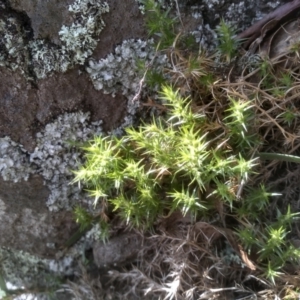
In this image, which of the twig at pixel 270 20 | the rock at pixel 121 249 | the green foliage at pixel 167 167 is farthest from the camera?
the rock at pixel 121 249

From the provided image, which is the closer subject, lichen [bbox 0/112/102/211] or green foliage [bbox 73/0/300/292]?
green foliage [bbox 73/0/300/292]

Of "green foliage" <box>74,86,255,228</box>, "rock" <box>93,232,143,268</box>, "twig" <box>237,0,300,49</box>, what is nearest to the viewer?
"green foliage" <box>74,86,255,228</box>

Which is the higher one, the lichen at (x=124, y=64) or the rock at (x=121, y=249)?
the lichen at (x=124, y=64)

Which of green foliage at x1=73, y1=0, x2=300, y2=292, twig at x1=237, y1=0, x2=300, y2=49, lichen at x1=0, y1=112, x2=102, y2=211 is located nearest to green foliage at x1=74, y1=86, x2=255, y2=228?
green foliage at x1=73, y1=0, x2=300, y2=292

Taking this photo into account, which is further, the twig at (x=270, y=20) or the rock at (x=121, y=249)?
the rock at (x=121, y=249)

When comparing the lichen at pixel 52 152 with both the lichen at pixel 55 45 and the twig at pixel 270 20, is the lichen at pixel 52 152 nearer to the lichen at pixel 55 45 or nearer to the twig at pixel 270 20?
the lichen at pixel 55 45

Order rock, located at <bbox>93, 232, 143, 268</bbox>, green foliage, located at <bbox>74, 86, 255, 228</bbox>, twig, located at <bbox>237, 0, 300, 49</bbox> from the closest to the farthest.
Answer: green foliage, located at <bbox>74, 86, 255, 228</bbox>
twig, located at <bbox>237, 0, 300, 49</bbox>
rock, located at <bbox>93, 232, 143, 268</bbox>

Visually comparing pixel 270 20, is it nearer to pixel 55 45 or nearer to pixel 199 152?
pixel 199 152

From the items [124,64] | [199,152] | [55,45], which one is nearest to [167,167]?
[199,152]

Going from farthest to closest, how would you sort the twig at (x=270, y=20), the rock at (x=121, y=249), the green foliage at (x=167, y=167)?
1. the rock at (x=121, y=249)
2. the twig at (x=270, y=20)
3. the green foliage at (x=167, y=167)

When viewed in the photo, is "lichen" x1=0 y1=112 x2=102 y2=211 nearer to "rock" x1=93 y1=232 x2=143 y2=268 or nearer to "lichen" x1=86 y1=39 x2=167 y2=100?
"lichen" x1=86 y1=39 x2=167 y2=100

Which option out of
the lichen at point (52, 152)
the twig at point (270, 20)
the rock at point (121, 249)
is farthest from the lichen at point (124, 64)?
the rock at point (121, 249)

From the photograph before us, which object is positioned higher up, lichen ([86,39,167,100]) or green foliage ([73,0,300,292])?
lichen ([86,39,167,100])
